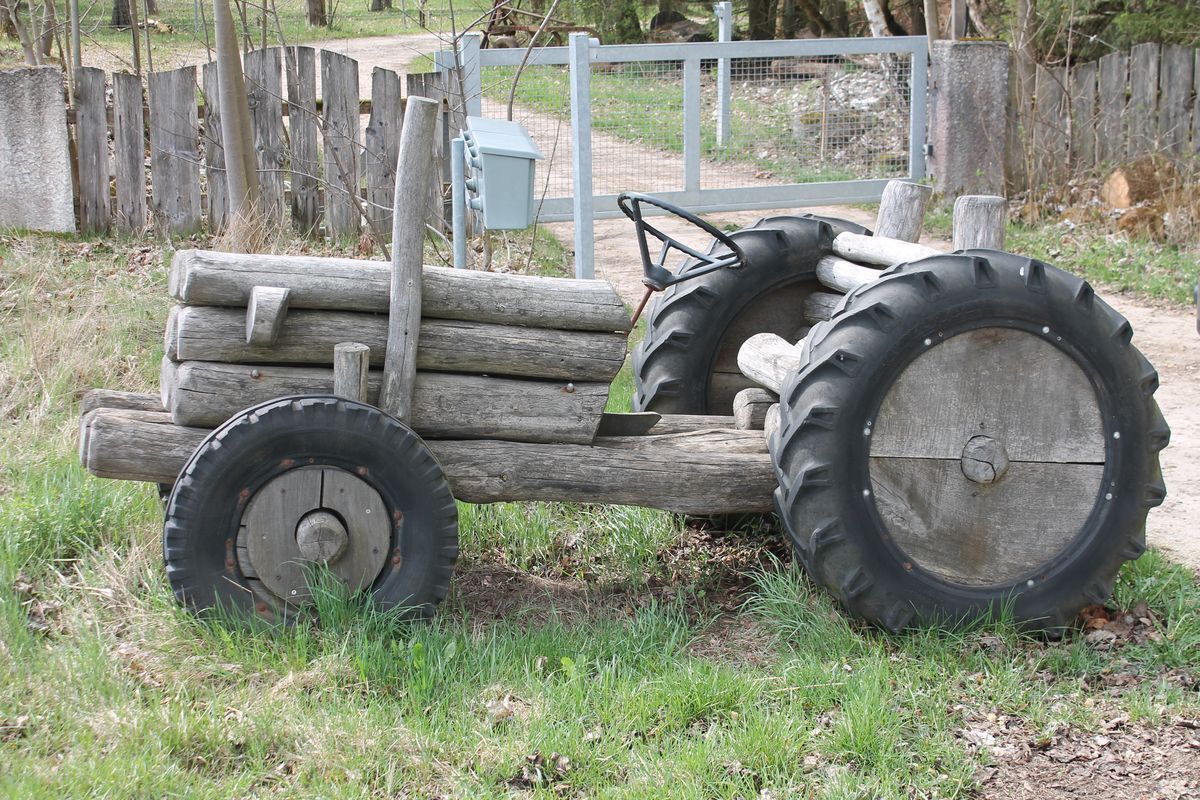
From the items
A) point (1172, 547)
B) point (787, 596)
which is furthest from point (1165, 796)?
point (1172, 547)

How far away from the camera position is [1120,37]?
12.8m

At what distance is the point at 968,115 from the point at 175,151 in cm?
753

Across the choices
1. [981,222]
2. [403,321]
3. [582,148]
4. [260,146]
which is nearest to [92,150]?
[260,146]

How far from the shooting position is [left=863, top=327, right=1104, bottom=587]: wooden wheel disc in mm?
3840

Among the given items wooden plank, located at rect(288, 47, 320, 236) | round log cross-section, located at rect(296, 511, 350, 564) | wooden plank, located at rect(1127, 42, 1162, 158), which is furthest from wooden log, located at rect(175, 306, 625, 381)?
wooden plank, located at rect(1127, 42, 1162, 158)

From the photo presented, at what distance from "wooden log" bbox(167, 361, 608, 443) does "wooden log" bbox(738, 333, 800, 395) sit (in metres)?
0.76

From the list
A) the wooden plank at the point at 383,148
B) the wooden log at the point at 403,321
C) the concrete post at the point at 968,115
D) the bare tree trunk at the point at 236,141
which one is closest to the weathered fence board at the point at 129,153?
the bare tree trunk at the point at 236,141

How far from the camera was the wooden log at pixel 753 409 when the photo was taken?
4.64m

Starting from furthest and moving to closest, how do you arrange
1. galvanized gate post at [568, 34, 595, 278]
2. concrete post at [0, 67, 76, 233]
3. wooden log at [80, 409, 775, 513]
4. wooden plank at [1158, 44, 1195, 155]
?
wooden plank at [1158, 44, 1195, 155], concrete post at [0, 67, 76, 233], galvanized gate post at [568, 34, 595, 278], wooden log at [80, 409, 775, 513]

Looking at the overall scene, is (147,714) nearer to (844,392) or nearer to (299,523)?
(299,523)

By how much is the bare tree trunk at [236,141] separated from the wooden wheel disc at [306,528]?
4.43 m

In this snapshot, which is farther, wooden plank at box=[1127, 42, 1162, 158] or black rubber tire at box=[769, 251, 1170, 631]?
wooden plank at box=[1127, 42, 1162, 158]

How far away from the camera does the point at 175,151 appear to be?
9.05 m

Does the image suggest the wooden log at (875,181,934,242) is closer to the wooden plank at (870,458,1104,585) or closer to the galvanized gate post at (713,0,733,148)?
the wooden plank at (870,458,1104,585)
